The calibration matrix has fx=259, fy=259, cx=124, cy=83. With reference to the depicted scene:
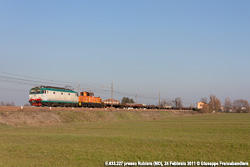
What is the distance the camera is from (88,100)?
77.4 m

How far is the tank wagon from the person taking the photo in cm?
5859

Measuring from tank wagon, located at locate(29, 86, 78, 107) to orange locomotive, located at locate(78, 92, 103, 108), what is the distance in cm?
604

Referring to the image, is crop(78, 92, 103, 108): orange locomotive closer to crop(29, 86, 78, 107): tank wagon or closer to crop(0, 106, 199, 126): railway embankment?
crop(29, 86, 78, 107): tank wagon

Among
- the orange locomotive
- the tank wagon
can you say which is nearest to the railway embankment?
the tank wagon

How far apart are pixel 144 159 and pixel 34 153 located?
7.90 meters

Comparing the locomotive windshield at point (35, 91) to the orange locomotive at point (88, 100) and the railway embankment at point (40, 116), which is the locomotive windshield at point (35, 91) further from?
the orange locomotive at point (88, 100)

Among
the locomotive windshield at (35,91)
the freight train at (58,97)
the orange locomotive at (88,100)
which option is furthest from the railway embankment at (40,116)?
the orange locomotive at (88,100)

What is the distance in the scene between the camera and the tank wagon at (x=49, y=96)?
58.6m

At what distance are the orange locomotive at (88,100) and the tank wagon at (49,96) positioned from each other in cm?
604

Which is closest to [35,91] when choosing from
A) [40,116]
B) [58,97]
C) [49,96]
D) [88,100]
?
[49,96]

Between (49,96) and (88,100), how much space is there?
1881 cm

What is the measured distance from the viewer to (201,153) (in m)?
17.4

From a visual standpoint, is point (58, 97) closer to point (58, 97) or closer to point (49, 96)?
point (58, 97)

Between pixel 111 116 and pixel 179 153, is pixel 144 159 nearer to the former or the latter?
pixel 179 153
